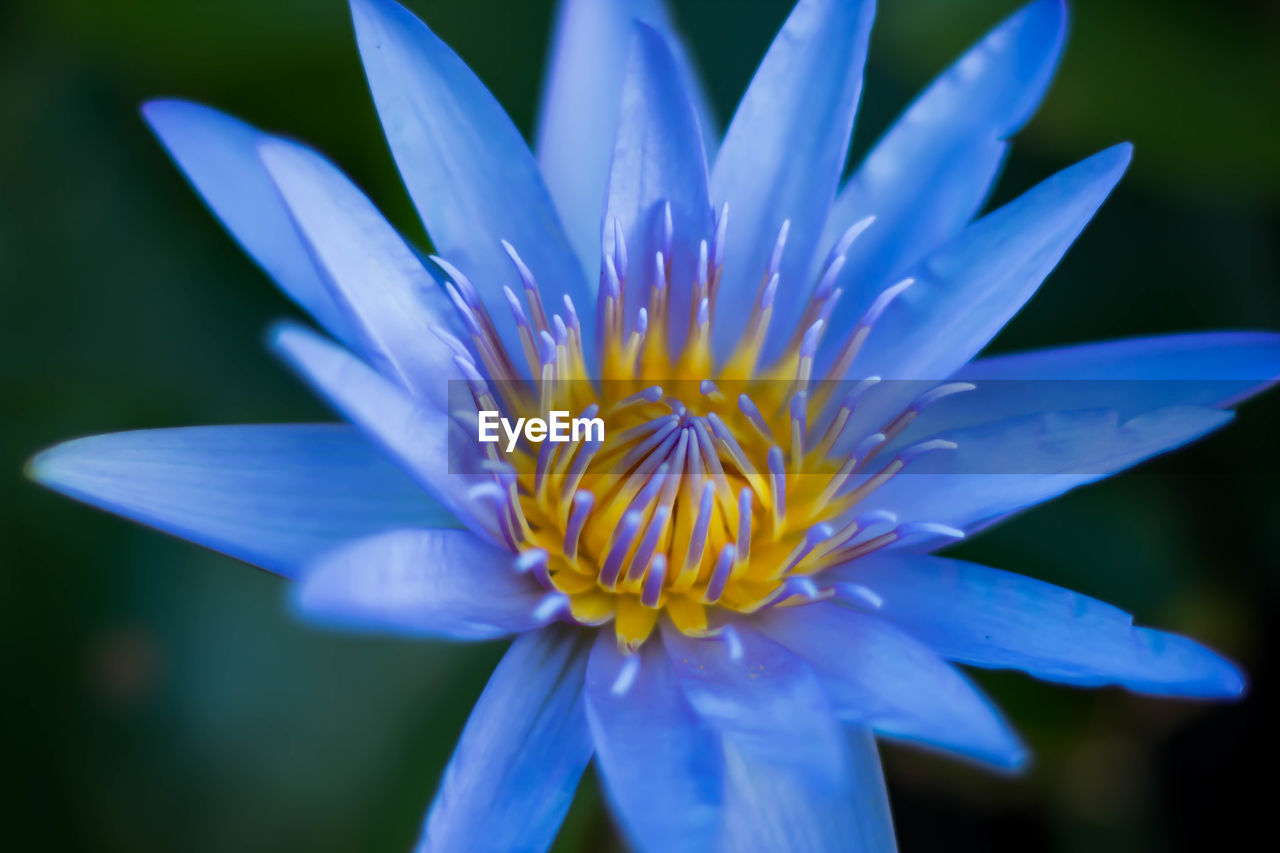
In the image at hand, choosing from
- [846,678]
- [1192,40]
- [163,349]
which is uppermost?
[1192,40]

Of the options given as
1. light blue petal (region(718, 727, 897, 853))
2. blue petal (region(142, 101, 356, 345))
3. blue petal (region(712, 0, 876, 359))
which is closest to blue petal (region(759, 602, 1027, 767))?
light blue petal (region(718, 727, 897, 853))

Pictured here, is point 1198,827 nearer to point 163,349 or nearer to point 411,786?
point 411,786

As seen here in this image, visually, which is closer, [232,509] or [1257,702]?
[232,509]

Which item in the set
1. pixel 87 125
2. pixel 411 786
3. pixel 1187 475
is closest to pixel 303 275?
pixel 411 786

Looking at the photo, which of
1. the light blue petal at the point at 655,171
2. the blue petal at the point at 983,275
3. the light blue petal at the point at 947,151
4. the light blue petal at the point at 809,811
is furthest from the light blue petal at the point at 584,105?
the light blue petal at the point at 809,811

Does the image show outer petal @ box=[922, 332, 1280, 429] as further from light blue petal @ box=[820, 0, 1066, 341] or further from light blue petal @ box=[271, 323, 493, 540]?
light blue petal @ box=[271, 323, 493, 540]

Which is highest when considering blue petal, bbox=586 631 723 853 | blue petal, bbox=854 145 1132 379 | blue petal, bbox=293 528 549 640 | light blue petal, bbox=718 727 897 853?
blue petal, bbox=854 145 1132 379
